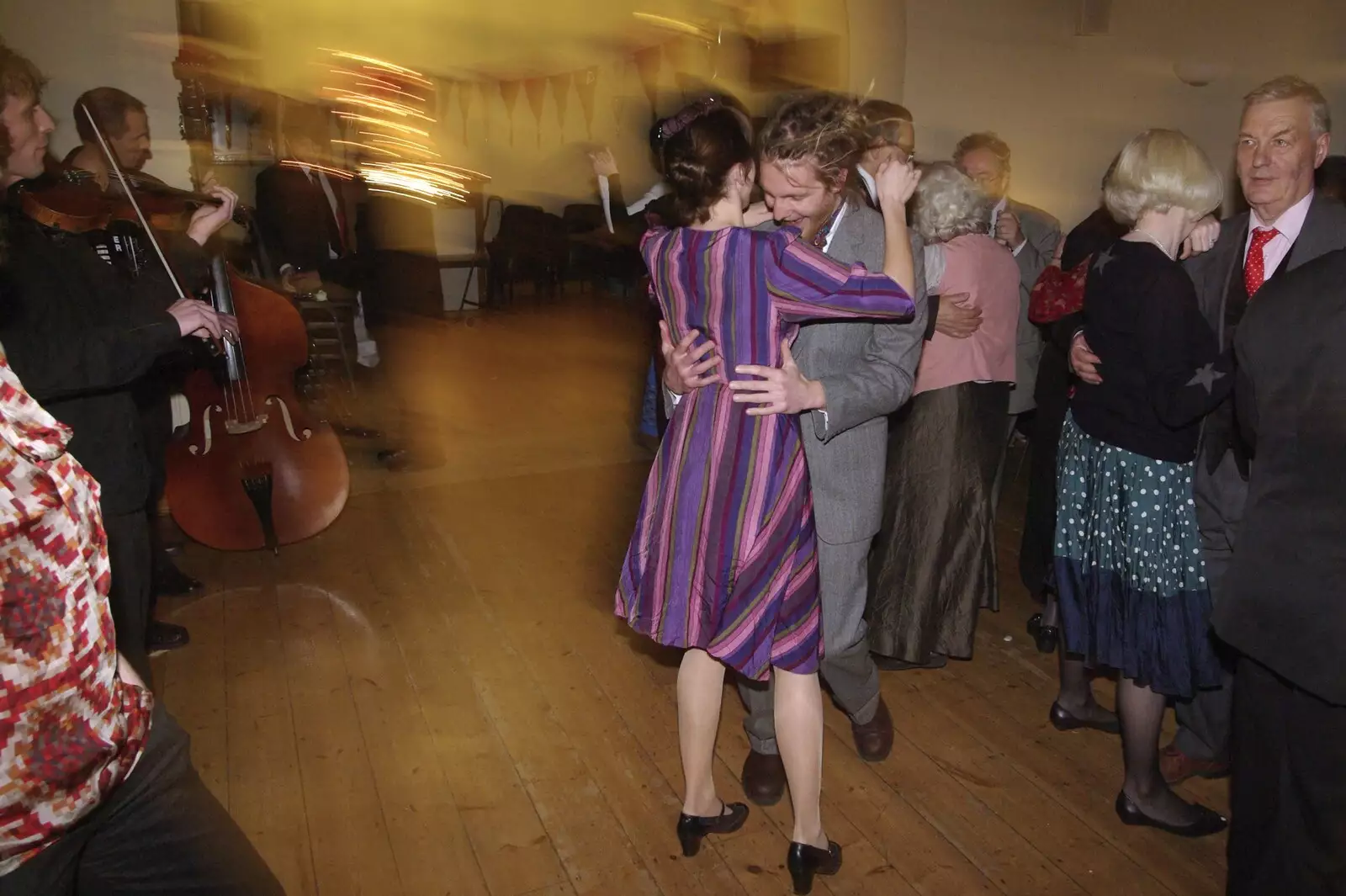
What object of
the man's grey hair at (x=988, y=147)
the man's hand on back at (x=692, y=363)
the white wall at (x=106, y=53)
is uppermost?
the white wall at (x=106, y=53)

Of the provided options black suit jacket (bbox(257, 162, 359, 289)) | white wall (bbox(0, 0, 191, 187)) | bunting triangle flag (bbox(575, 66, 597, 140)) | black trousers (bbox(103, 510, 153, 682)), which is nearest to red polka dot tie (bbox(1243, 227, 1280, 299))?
black trousers (bbox(103, 510, 153, 682))

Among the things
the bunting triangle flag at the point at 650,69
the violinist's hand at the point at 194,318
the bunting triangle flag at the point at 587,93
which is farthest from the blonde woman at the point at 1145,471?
the bunting triangle flag at the point at 587,93

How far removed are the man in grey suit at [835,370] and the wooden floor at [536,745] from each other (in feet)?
1.08

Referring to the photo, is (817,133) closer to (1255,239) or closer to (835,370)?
(835,370)

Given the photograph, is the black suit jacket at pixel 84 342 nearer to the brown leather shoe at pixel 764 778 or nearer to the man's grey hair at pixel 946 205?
the brown leather shoe at pixel 764 778

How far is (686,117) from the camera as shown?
170 centimetres

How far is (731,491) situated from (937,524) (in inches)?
43.5

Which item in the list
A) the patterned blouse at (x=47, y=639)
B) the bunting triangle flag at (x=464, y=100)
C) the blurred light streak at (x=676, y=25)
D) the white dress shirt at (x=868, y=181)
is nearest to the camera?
the patterned blouse at (x=47, y=639)

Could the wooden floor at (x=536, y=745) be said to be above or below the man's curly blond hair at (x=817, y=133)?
below

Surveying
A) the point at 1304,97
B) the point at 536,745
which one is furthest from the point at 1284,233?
the point at 536,745

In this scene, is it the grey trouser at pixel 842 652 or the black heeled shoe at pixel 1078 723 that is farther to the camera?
the black heeled shoe at pixel 1078 723

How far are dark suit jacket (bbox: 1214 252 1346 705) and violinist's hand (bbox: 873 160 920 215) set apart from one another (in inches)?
23.7

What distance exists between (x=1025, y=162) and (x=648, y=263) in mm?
4653

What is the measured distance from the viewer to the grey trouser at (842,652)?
6.64ft
